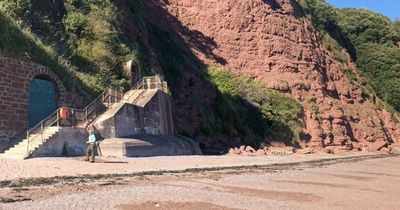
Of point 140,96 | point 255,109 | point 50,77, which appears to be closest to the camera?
point 50,77

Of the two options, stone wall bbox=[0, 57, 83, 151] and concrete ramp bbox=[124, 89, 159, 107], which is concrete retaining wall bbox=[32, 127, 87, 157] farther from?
concrete ramp bbox=[124, 89, 159, 107]

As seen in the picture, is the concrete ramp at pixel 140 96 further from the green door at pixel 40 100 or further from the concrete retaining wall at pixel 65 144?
the concrete retaining wall at pixel 65 144

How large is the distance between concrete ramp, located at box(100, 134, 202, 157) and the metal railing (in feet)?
5.11

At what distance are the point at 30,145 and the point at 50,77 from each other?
489 centimetres

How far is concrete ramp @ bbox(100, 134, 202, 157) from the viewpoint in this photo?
24.1 m

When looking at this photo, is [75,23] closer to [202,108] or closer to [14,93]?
[14,93]

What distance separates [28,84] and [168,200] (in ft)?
42.9

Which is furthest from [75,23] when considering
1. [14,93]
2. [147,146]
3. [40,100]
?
[14,93]

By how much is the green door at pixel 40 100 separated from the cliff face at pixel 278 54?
1112 inches

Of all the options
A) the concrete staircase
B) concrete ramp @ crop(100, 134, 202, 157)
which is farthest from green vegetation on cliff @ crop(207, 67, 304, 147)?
the concrete staircase

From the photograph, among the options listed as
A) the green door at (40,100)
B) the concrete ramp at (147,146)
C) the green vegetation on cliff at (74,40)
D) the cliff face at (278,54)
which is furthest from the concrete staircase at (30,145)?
the cliff face at (278,54)

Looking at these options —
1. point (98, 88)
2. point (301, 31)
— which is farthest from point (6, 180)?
point (301, 31)

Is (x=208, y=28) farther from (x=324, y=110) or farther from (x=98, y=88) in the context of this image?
(x=98, y=88)

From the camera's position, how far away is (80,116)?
79.0 feet
